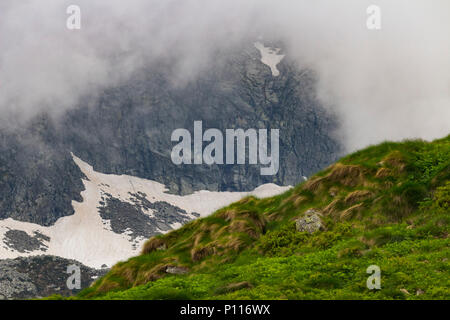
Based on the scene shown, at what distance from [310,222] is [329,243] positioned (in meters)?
2.38

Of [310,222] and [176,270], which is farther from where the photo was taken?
[310,222]

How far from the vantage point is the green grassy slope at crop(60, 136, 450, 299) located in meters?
16.5

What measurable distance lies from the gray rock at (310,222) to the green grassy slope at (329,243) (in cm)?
35

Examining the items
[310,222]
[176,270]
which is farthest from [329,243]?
[176,270]

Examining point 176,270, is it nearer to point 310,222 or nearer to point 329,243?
point 310,222

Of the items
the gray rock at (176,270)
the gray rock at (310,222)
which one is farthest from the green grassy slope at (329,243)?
the gray rock at (310,222)

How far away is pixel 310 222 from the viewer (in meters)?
24.9

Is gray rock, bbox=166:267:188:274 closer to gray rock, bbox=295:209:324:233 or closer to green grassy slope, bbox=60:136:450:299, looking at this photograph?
green grassy slope, bbox=60:136:450:299

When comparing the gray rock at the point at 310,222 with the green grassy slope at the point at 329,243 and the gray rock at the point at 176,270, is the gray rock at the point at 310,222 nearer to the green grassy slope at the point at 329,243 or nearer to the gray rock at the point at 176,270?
the green grassy slope at the point at 329,243

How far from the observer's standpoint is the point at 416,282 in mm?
15555

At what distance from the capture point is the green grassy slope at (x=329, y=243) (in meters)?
16.5

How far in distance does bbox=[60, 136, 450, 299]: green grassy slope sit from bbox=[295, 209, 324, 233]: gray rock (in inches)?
13.6
